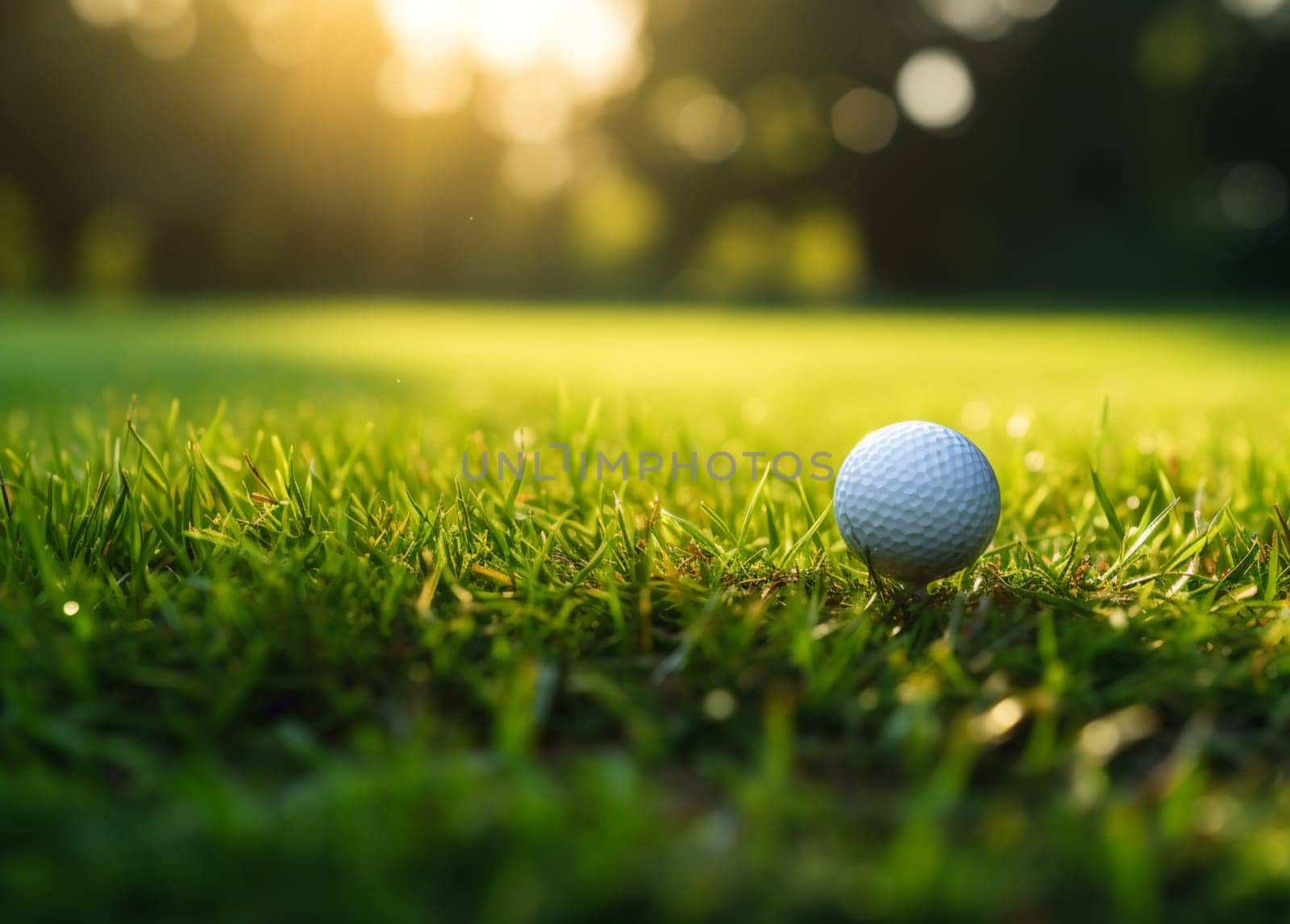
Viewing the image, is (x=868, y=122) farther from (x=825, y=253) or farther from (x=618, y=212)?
(x=618, y=212)

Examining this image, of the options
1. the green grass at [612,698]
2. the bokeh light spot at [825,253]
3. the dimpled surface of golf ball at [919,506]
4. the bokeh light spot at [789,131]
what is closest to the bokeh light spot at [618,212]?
the bokeh light spot at [789,131]

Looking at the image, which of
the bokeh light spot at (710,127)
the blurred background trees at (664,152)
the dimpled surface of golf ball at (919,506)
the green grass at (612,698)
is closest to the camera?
the green grass at (612,698)

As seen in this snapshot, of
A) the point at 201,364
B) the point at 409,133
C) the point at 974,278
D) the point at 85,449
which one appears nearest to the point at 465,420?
the point at 85,449

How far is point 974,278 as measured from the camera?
24547mm

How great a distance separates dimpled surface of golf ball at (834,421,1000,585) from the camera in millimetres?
1494

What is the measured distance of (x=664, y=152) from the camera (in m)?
24.7

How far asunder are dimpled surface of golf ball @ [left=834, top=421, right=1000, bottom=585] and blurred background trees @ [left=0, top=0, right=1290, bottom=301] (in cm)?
1953

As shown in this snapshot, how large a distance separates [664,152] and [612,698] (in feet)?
81.5

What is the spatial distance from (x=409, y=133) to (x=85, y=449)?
872 inches

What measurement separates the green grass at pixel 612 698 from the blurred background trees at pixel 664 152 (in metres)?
19.4

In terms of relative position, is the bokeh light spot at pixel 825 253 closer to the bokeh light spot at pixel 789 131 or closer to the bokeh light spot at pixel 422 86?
the bokeh light spot at pixel 789 131

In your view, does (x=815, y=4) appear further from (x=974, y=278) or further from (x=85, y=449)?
(x=85, y=449)

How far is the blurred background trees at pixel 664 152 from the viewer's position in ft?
70.8

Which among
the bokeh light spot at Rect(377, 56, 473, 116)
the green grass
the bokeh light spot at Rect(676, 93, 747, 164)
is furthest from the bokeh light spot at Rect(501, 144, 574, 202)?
the green grass
